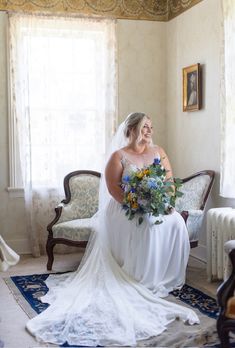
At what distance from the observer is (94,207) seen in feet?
18.1

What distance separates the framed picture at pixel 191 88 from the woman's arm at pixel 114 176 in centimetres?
137

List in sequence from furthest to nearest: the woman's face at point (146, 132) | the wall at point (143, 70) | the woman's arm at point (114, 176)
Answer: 1. the wall at point (143, 70)
2. the woman's face at point (146, 132)
3. the woman's arm at point (114, 176)

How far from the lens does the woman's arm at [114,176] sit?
4547 millimetres

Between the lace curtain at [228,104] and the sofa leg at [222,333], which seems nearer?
the sofa leg at [222,333]

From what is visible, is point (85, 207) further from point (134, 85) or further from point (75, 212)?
point (134, 85)

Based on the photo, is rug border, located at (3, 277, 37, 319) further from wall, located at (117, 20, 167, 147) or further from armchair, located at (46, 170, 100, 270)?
wall, located at (117, 20, 167, 147)

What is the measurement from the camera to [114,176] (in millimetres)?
4574

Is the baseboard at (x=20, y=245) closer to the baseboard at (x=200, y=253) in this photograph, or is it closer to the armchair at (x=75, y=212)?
the armchair at (x=75, y=212)

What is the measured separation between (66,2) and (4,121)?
61.6 inches

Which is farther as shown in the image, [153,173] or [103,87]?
[103,87]

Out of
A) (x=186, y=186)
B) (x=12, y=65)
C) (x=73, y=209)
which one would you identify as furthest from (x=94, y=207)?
(x=12, y=65)

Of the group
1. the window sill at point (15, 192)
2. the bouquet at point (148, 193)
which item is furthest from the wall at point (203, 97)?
the window sill at point (15, 192)

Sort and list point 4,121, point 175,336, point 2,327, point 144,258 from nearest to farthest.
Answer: point 175,336 < point 2,327 < point 144,258 < point 4,121

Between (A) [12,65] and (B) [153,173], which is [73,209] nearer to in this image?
(B) [153,173]
